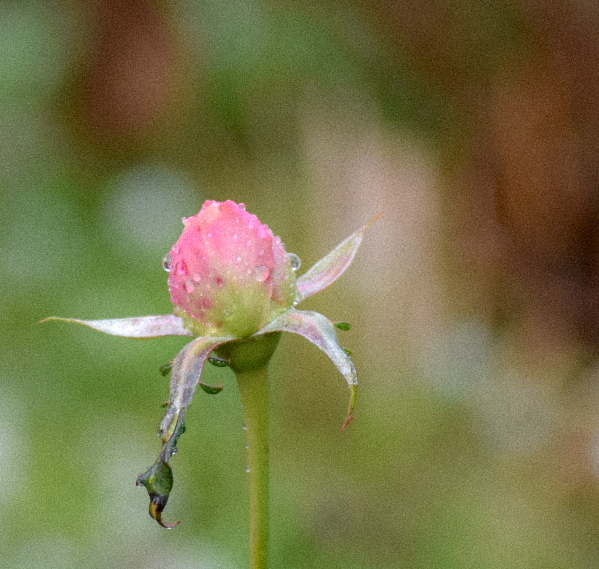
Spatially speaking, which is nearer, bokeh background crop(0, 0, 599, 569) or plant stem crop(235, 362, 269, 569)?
plant stem crop(235, 362, 269, 569)

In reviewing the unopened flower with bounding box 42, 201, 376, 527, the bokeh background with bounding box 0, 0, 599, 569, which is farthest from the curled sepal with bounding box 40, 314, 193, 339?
the bokeh background with bounding box 0, 0, 599, 569

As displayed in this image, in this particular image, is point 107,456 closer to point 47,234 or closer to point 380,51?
point 47,234

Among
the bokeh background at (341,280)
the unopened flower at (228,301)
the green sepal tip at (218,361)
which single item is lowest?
the bokeh background at (341,280)

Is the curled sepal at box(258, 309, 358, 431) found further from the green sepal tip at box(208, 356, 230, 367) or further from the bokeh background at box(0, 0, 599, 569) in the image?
the bokeh background at box(0, 0, 599, 569)

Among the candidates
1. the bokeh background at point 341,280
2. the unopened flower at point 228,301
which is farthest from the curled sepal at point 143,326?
the bokeh background at point 341,280

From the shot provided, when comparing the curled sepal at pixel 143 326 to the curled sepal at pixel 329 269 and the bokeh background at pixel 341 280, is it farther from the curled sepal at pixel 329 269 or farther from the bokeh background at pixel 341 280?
the bokeh background at pixel 341 280

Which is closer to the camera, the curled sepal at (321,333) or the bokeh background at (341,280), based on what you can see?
the curled sepal at (321,333)

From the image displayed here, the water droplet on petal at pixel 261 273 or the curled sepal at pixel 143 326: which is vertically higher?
the water droplet on petal at pixel 261 273
